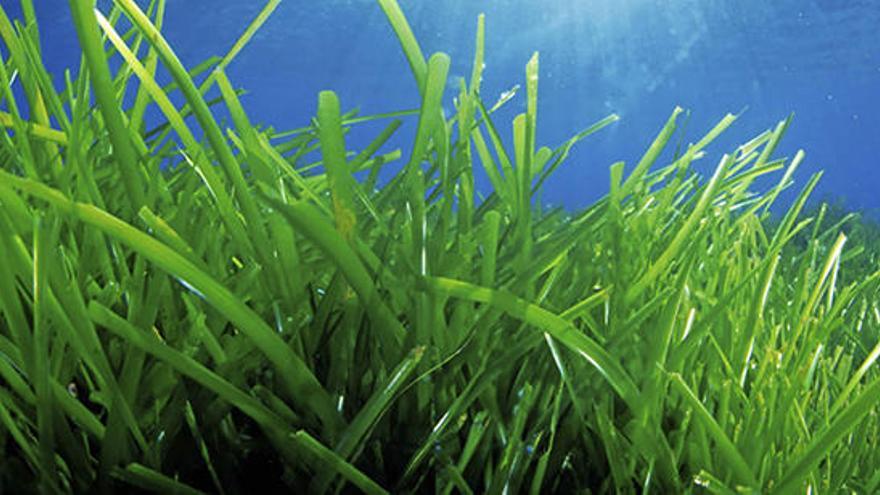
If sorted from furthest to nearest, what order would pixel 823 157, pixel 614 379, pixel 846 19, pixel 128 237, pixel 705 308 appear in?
pixel 823 157, pixel 846 19, pixel 705 308, pixel 614 379, pixel 128 237

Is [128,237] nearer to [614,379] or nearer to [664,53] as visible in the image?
[614,379]

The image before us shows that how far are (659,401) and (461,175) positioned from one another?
0.82 feet

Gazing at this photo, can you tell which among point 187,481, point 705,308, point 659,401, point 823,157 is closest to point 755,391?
point 659,401

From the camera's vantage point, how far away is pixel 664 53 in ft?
106

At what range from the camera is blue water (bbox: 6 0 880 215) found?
26734mm

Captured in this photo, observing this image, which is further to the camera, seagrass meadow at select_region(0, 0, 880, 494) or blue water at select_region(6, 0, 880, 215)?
blue water at select_region(6, 0, 880, 215)

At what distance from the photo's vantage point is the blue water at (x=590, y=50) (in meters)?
26.7

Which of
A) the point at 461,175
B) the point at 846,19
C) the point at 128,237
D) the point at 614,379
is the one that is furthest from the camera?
the point at 846,19

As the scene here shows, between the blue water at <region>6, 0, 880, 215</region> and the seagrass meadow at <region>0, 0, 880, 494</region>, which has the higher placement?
the blue water at <region>6, 0, 880, 215</region>

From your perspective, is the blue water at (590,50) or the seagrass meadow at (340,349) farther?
the blue water at (590,50)

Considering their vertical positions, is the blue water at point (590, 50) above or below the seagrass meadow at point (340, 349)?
above

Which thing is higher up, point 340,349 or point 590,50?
point 590,50

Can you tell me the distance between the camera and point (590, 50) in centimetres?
3172

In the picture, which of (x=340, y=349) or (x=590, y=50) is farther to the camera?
(x=590, y=50)
